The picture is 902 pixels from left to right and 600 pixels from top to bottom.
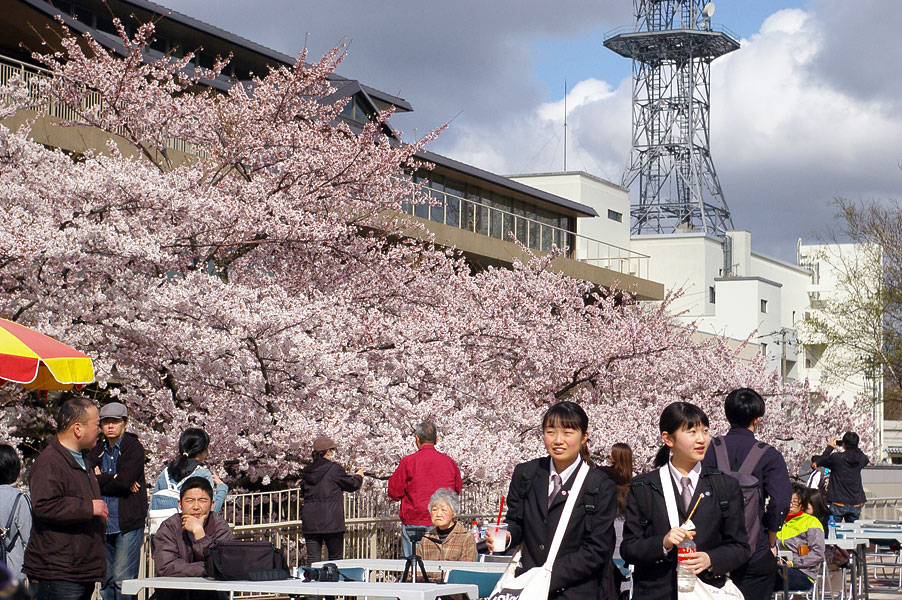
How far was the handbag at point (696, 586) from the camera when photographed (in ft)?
18.5

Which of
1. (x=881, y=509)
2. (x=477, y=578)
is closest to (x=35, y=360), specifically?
(x=477, y=578)

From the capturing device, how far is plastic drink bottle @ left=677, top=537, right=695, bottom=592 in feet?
18.2

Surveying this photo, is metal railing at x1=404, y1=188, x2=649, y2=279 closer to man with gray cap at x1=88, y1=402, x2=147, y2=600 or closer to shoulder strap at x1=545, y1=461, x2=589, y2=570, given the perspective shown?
man with gray cap at x1=88, y1=402, x2=147, y2=600

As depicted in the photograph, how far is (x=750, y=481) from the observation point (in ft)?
22.0

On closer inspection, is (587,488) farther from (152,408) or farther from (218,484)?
(152,408)

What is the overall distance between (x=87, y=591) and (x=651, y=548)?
13.4 feet

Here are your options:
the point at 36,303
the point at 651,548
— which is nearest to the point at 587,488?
the point at 651,548

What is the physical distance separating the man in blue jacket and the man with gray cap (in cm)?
497

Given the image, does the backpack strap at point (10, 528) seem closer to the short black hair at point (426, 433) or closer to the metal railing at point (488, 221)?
the short black hair at point (426, 433)

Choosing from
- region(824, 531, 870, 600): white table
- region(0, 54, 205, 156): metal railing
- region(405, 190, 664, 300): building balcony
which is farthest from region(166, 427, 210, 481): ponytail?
region(405, 190, 664, 300): building balcony

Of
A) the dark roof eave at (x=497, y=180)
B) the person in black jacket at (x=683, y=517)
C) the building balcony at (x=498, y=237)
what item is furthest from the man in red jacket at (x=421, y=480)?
the dark roof eave at (x=497, y=180)

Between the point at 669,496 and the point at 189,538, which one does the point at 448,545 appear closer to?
the point at 189,538

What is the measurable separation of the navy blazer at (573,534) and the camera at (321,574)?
242 centimetres

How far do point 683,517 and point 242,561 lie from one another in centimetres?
318
